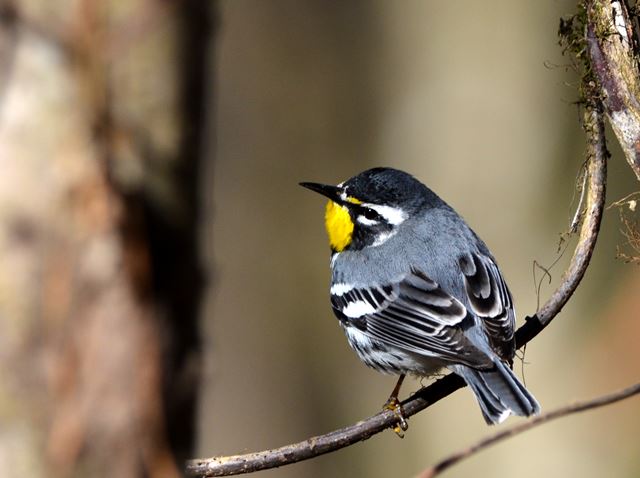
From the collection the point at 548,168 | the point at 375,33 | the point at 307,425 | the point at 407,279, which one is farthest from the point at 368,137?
the point at 407,279

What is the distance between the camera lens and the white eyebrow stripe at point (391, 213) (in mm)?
4430

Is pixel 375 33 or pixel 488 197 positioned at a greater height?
pixel 375 33

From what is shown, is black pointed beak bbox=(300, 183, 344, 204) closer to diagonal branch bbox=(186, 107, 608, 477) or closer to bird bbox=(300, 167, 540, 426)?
bird bbox=(300, 167, 540, 426)

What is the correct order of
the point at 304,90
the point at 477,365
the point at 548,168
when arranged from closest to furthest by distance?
the point at 477,365
the point at 548,168
the point at 304,90

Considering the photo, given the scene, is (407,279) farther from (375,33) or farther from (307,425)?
(375,33)

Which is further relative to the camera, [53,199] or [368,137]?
[368,137]

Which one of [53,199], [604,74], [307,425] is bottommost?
[307,425]

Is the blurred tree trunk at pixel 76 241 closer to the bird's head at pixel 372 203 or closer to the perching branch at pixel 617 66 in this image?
the perching branch at pixel 617 66

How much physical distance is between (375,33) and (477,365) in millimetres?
6889

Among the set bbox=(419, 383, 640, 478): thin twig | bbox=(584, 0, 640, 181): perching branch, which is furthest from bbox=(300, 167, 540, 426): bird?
bbox=(419, 383, 640, 478): thin twig

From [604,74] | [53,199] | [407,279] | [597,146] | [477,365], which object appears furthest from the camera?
[407,279]

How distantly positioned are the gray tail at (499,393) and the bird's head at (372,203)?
996 millimetres

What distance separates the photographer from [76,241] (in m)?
1.61

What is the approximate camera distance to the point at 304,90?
373 inches
